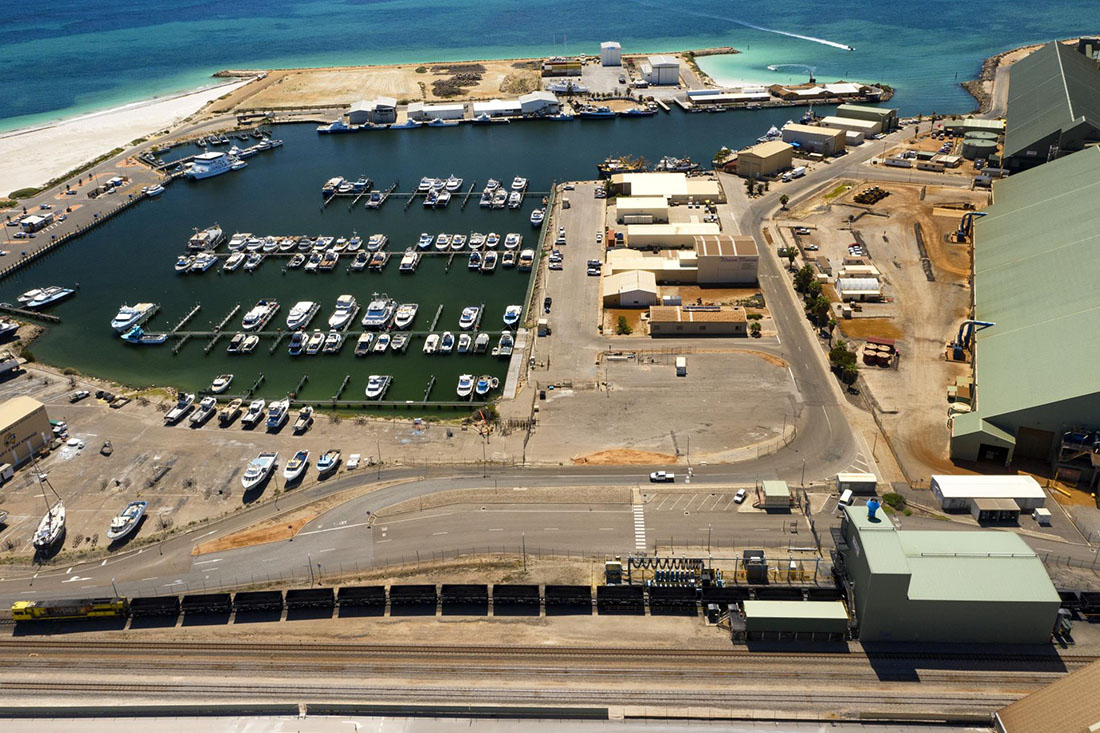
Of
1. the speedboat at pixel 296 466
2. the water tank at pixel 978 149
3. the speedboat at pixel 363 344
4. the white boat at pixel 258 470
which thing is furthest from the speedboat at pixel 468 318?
the water tank at pixel 978 149

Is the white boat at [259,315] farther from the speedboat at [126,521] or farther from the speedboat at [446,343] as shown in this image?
the speedboat at [126,521]

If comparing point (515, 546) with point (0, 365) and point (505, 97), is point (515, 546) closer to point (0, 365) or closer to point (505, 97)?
point (0, 365)

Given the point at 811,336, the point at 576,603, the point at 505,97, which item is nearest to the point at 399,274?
the point at 811,336

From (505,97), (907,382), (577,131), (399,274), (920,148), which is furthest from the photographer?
(505,97)

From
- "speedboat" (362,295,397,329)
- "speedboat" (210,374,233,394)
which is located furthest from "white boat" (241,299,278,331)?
"speedboat" (362,295,397,329)

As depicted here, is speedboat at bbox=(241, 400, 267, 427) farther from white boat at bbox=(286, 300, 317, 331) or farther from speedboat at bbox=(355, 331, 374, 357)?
white boat at bbox=(286, 300, 317, 331)

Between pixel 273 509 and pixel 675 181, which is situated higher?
pixel 675 181

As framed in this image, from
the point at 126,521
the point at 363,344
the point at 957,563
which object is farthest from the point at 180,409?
the point at 957,563

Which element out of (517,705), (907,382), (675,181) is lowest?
(517,705)
